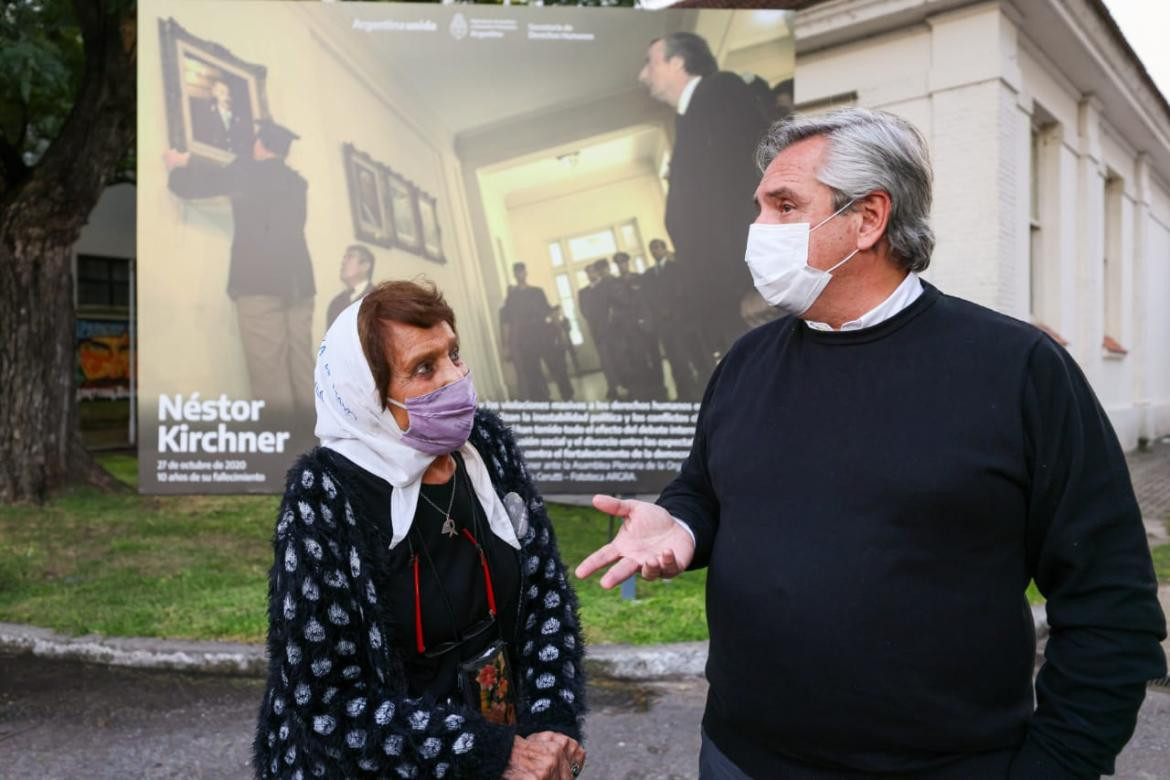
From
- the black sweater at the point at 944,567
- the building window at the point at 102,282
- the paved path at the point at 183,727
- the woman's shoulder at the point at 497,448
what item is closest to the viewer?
the black sweater at the point at 944,567

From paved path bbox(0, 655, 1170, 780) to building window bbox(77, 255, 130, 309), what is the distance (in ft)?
62.5

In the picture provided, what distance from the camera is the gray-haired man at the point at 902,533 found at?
5.20 feet

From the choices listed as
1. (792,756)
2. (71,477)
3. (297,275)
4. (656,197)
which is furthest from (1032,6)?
(71,477)

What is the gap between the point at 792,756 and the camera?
176cm

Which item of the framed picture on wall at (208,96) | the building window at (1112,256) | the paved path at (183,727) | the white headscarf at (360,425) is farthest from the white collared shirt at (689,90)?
the building window at (1112,256)

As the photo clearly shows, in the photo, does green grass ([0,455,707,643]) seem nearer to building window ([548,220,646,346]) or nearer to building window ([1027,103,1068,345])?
building window ([548,220,646,346])

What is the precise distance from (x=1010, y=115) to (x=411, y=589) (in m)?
9.40

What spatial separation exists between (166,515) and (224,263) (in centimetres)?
442

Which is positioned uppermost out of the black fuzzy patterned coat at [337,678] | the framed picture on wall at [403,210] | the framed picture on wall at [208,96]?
the framed picture on wall at [208,96]

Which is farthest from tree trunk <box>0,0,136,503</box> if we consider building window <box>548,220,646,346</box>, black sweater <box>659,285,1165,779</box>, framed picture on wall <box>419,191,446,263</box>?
black sweater <box>659,285,1165,779</box>

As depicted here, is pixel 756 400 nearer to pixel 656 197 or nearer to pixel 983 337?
pixel 983 337

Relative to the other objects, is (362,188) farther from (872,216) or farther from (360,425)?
(872,216)

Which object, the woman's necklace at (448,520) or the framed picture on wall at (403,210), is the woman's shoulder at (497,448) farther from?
the framed picture on wall at (403,210)

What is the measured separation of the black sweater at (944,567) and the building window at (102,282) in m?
23.0
